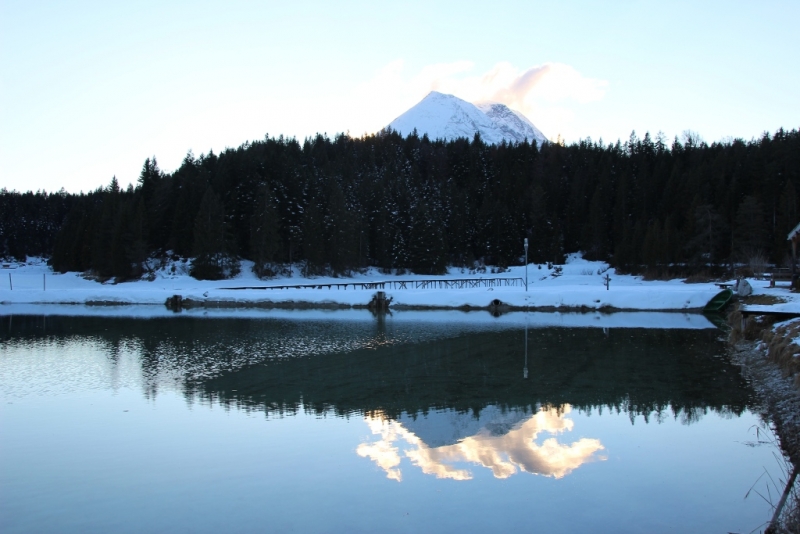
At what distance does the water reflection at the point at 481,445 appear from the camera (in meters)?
8.91

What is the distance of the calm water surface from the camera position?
7230 millimetres

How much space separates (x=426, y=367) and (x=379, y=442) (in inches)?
313

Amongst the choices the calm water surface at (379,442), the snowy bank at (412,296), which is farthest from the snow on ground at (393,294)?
the calm water surface at (379,442)

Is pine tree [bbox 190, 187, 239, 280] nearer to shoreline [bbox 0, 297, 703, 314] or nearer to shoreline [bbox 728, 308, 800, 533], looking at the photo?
shoreline [bbox 0, 297, 703, 314]

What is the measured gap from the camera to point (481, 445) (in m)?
9.93

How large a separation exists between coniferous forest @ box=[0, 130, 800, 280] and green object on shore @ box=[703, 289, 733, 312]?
975 inches

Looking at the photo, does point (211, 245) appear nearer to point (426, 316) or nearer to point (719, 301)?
point (426, 316)

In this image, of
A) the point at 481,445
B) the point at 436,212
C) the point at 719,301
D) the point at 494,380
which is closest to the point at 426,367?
the point at 494,380

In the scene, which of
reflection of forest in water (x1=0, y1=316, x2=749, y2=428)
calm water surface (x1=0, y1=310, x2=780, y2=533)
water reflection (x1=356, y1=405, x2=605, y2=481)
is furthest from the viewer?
reflection of forest in water (x1=0, y1=316, x2=749, y2=428)

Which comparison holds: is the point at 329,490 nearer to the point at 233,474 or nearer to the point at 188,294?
the point at 233,474

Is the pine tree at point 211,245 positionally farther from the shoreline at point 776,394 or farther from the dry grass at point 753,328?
the shoreline at point 776,394

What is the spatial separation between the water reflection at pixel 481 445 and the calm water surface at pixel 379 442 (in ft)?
0.16

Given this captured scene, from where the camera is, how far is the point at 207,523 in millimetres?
6961

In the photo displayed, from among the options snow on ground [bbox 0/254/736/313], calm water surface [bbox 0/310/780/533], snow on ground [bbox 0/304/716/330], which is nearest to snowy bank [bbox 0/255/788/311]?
snow on ground [bbox 0/254/736/313]
